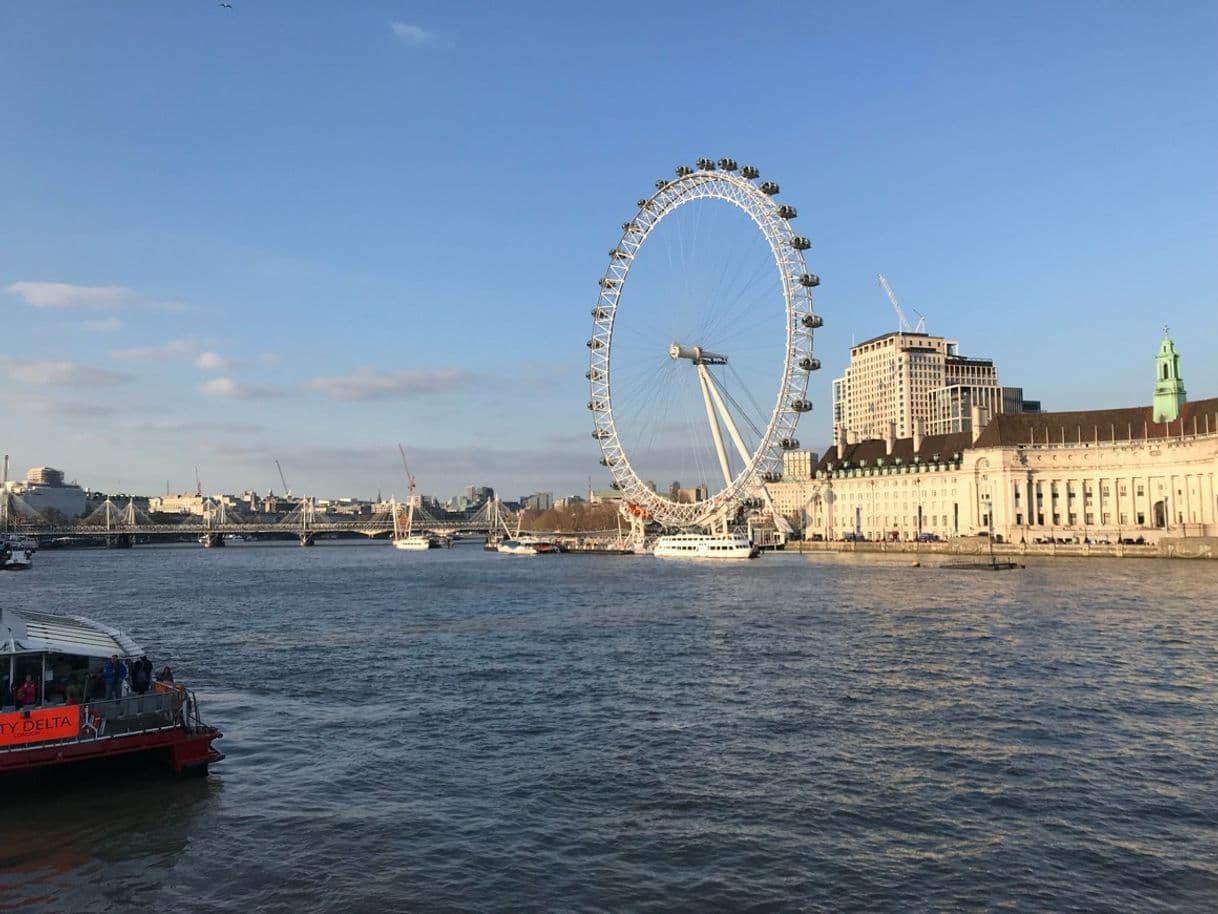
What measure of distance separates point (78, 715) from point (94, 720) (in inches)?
12.8

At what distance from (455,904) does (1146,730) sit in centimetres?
1701

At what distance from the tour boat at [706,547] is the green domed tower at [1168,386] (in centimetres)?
5275

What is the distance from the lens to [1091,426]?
12794 cm

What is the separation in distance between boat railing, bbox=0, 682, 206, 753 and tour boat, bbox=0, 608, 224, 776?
2 centimetres

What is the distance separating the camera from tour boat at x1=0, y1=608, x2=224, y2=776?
18000 millimetres

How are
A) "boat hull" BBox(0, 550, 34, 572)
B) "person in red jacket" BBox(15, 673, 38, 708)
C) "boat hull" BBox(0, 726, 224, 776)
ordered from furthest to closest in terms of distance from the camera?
1. "boat hull" BBox(0, 550, 34, 572)
2. "person in red jacket" BBox(15, 673, 38, 708)
3. "boat hull" BBox(0, 726, 224, 776)

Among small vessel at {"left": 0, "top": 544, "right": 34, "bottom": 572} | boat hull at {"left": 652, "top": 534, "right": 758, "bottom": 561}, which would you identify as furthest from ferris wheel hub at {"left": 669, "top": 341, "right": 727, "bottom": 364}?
small vessel at {"left": 0, "top": 544, "right": 34, "bottom": 572}

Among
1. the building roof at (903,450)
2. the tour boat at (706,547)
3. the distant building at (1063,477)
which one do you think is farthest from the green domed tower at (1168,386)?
the tour boat at (706,547)

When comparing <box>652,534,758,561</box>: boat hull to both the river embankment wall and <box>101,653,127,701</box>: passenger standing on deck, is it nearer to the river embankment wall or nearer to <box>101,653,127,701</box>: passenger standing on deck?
the river embankment wall

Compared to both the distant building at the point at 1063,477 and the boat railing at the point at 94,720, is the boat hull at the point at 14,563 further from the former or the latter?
the distant building at the point at 1063,477

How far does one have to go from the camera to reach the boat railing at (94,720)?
17.9 meters

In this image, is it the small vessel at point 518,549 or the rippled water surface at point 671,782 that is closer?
the rippled water surface at point 671,782

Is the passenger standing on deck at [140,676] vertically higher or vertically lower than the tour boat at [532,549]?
higher

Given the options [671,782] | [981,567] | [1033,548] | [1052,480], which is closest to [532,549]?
[1052,480]
